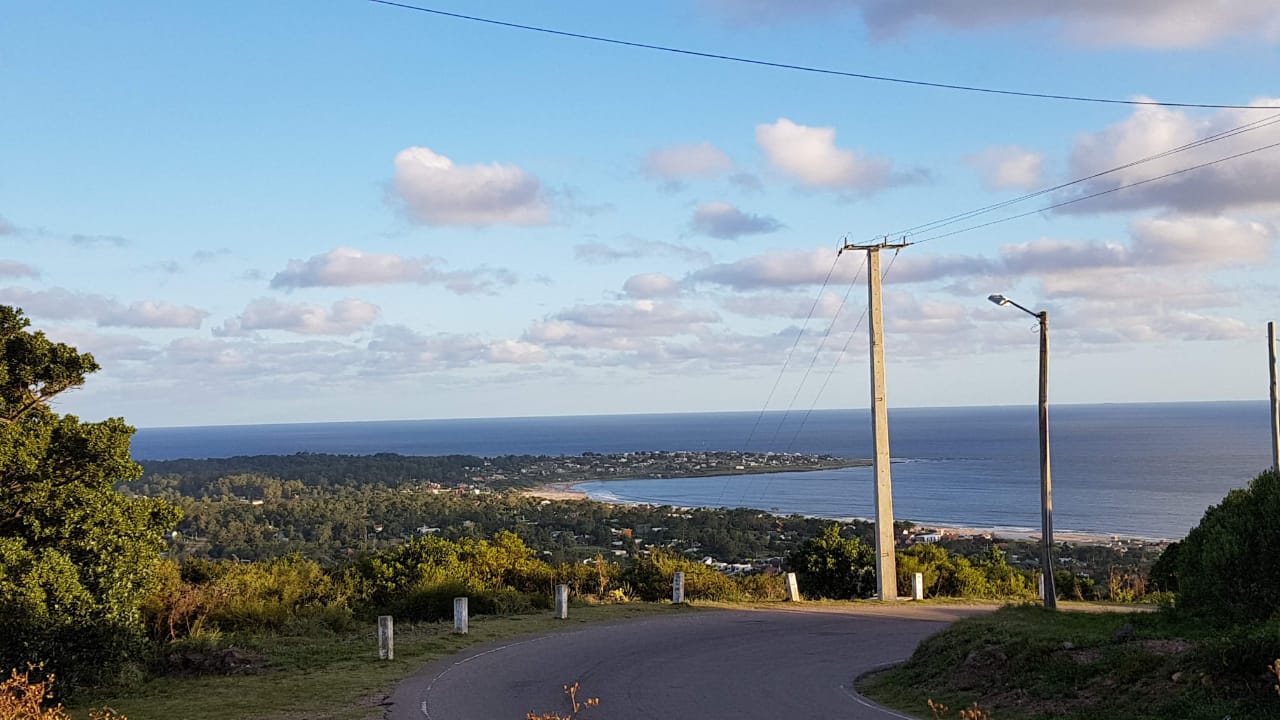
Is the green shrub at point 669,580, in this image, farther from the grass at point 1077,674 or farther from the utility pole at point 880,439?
the grass at point 1077,674

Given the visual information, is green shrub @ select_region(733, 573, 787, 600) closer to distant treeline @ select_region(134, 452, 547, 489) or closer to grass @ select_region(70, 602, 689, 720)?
grass @ select_region(70, 602, 689, 720)

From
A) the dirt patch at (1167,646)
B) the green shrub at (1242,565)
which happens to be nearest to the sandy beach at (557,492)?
the green shrub at (1242,565)

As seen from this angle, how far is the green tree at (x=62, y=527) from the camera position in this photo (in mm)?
12336

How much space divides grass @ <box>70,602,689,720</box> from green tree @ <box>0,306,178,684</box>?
3.34 ft

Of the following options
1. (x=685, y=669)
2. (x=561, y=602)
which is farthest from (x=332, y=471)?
(x=685, y=669)

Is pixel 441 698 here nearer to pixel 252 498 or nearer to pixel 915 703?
pixel 915 703

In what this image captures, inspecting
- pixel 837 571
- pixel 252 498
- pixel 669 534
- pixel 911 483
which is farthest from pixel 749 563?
pixel 911 483

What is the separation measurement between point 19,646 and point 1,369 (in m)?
3.82

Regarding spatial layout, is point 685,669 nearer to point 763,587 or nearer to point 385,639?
point 385,639

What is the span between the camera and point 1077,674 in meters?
11.0

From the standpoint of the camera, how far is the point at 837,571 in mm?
26359

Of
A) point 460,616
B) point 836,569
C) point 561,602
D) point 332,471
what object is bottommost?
point 332,471

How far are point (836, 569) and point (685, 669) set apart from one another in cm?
1231

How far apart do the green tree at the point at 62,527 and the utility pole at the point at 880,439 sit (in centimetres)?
1513
